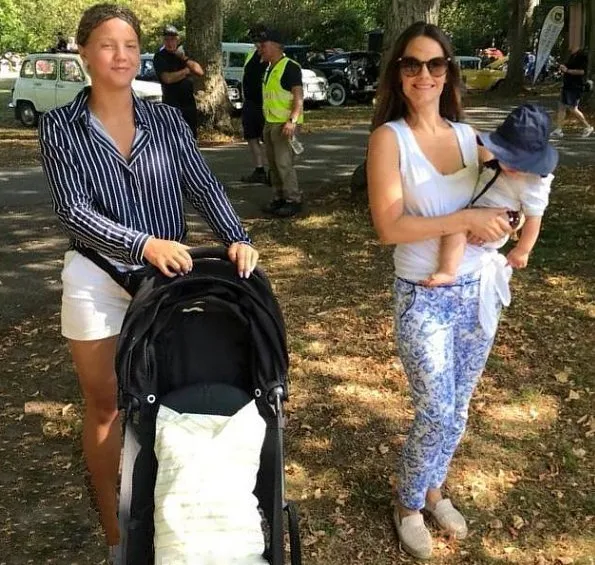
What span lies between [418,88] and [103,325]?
145 cm

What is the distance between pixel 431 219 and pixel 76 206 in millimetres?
1240

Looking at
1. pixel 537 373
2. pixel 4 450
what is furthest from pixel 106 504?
pixel 537 373

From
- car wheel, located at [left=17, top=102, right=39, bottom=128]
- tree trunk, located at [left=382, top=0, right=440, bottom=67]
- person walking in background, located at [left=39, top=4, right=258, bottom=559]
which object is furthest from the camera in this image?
car wheel, located at [left=17, top=102, right=39, bottom=128]

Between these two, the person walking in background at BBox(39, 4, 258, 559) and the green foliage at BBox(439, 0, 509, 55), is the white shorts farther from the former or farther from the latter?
the green foliage at BBox(439, 0, 509, 55)

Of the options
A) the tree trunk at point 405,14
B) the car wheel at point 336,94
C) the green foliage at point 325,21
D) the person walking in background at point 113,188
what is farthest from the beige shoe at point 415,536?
the green foliage at point 325,21

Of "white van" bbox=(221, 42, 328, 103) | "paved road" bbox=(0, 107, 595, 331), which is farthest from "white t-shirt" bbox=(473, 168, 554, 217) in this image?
"white van" bbox=(221, 42, 328, 103)

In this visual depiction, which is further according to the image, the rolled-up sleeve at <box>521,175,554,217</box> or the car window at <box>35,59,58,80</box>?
the car window at <box>35,59,58,80</box>

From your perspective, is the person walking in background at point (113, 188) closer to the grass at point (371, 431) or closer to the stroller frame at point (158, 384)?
the stroller frame at point (158, 384)

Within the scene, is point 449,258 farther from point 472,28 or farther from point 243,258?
point 472,28

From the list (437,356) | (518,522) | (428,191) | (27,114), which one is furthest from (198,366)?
(27,114)

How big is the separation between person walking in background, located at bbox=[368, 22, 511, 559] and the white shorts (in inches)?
39.6

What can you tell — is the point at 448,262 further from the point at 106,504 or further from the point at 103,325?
the point at 106,504

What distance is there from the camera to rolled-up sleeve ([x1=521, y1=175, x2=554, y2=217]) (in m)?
2.65

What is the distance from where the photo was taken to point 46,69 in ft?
59.0
